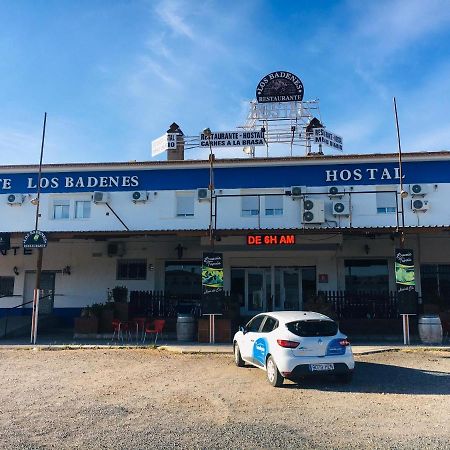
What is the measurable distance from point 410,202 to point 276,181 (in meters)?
5.61

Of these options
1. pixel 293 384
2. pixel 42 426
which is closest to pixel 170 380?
pixel 293 384

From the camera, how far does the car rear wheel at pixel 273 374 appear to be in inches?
359

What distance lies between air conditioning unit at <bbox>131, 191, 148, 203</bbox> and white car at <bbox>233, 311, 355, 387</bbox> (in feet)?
42.4

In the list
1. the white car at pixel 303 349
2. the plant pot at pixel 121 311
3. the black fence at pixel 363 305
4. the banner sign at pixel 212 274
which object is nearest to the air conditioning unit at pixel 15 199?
the plant pot at pixel 121 311

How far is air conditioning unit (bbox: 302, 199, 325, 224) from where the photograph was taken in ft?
66.3

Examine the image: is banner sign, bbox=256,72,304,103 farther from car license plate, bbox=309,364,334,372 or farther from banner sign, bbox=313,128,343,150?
car license plate, bbox=309,364,334,372

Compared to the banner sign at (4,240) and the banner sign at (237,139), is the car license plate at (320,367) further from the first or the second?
the banner sign at (237,139)

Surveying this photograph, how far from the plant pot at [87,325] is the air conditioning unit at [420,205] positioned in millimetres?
13305

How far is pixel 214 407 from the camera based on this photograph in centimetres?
771

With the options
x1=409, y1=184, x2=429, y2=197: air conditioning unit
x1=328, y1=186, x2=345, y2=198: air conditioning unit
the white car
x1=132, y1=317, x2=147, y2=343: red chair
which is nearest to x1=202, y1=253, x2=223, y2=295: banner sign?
x1=132, y1=317, x2=147, y2=343: red chair

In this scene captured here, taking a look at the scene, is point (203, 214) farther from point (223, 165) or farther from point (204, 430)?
point (204, 430)

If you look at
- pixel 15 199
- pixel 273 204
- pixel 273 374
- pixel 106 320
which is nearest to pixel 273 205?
pixel 273 204

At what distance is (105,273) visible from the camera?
21.7 m

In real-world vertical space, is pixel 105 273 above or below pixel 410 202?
below
